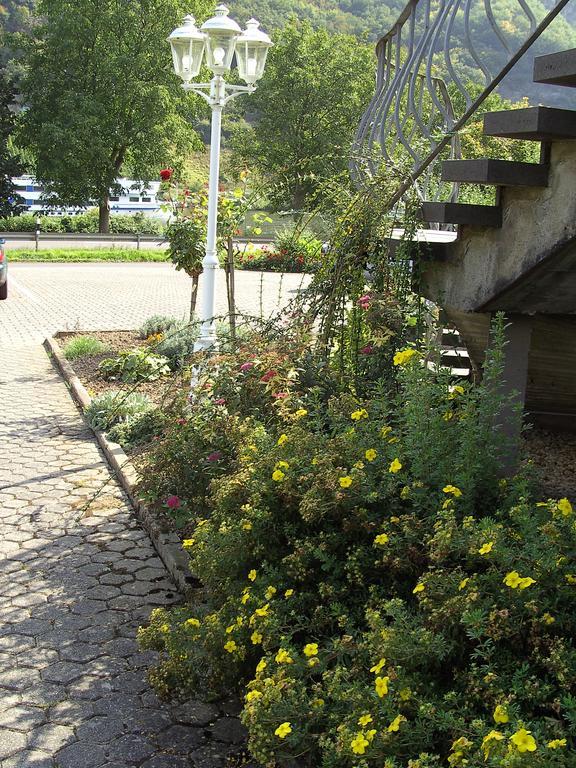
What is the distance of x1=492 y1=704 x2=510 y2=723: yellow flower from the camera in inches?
98.0

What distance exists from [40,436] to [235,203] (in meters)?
3.31

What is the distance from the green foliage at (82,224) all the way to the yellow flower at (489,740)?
40.1 m

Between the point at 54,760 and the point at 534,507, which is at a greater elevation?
the point at 534,507

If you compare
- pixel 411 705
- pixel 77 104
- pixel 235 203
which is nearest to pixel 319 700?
pixel 411 705

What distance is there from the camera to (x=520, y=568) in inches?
117

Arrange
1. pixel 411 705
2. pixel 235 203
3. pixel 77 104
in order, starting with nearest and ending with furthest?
1. pixel 411 705
2. pixel 235 203
3. pixel 77 104

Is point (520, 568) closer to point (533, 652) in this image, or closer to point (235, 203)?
point (533, 652)

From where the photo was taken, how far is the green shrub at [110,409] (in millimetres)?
8266

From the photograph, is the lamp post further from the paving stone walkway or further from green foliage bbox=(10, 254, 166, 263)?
green foliage bbox=(10, 254, 166, 263)

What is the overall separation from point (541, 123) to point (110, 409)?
5489 mm

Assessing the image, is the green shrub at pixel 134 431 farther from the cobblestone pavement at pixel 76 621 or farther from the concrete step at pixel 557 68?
the concrete step at pixel 557 68

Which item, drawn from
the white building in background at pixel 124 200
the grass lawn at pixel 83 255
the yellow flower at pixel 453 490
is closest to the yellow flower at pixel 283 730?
the yellow flower at pixel 453 490

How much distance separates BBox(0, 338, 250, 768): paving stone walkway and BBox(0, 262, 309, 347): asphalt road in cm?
524

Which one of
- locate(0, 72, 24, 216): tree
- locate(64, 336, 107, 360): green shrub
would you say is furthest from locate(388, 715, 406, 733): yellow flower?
locate(0, 72, 24, 216): tree
